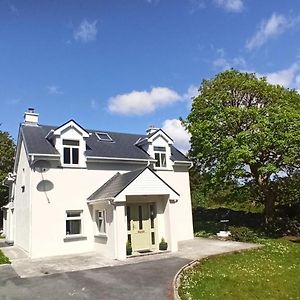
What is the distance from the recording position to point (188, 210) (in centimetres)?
2541

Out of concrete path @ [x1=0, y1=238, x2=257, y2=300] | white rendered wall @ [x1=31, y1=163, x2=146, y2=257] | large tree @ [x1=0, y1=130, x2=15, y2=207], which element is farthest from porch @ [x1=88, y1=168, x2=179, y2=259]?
large tree @ [x1=0, y1=130, x2=15, y2=207]

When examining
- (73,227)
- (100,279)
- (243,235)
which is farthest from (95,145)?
(243,235)

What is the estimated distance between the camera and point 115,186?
63.2 ft

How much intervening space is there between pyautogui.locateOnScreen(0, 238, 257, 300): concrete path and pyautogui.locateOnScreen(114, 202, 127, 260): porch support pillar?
671 millimetres

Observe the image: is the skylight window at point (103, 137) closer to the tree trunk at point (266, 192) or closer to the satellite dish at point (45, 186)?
the satellite dish at point (45, 186)

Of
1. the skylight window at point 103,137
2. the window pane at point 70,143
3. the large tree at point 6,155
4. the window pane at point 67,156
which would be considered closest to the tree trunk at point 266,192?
the skylight window at point 103,137

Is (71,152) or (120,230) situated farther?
(71,152)

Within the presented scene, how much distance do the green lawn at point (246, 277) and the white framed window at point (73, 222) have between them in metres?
Answer: 8.29

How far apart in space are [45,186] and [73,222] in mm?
2796

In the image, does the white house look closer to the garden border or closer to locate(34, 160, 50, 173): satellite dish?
locate(34, 160, 50, 173): satellite dish

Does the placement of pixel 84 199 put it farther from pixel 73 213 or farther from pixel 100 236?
pixel 100 236

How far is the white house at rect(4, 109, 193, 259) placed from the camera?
18.8 m

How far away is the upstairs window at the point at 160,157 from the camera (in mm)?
24786

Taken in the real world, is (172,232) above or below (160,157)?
below
